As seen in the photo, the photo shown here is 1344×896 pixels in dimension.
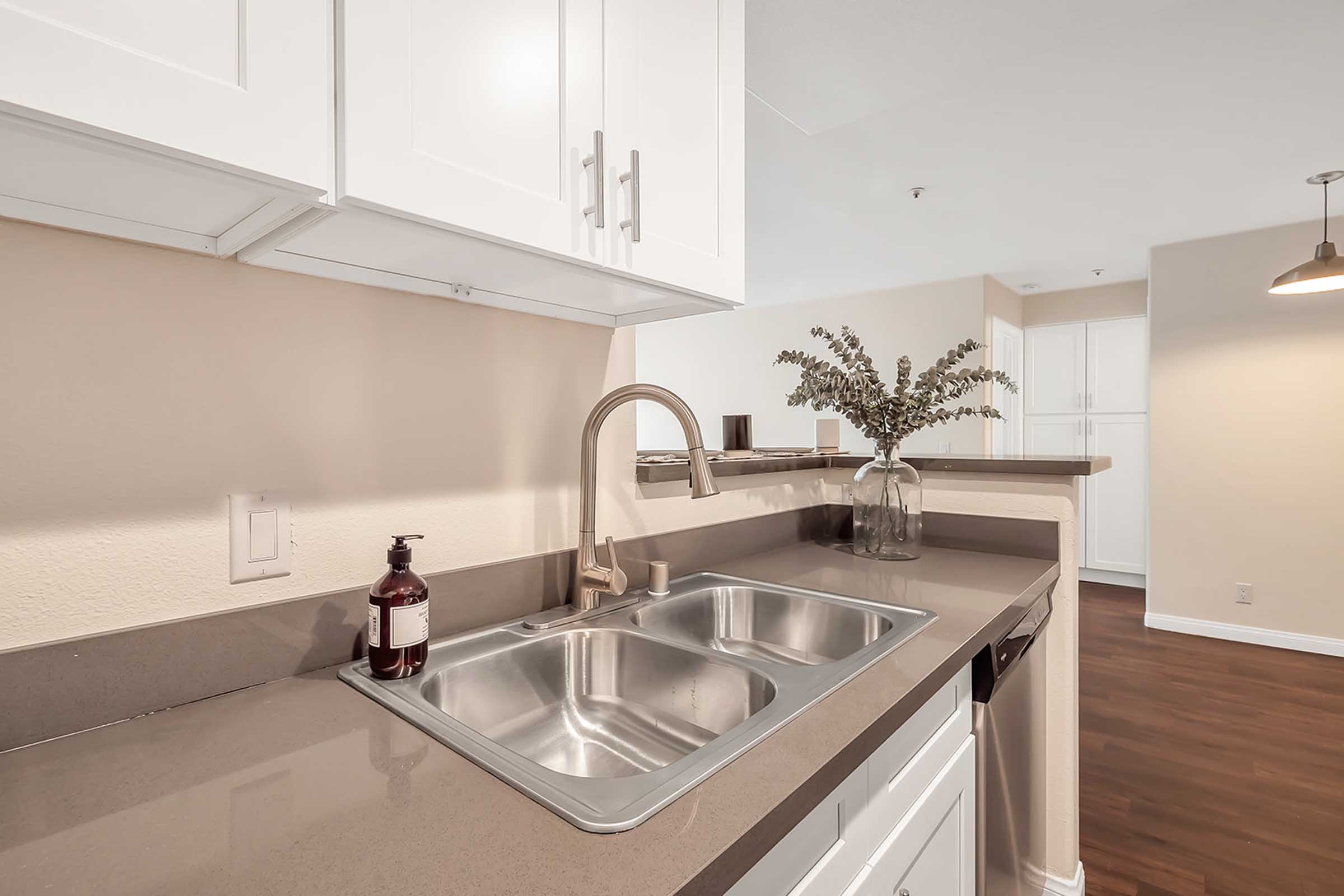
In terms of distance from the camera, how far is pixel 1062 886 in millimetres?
1604

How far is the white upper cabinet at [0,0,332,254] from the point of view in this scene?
1.44 ft

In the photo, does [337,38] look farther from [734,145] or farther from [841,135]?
[841,135]

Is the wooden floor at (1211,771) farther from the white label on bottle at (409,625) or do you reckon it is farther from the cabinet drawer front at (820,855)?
the white label on bottle at (409,625)

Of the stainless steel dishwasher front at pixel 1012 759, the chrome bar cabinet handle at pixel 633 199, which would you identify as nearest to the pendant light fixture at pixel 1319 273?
the stainless steel dishwasher front at pixel 1012 759

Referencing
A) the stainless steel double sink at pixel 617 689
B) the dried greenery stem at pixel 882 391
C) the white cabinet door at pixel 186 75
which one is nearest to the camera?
the white cabinet door at pixel 186 75

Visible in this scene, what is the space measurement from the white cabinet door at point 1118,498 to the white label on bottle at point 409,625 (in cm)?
546

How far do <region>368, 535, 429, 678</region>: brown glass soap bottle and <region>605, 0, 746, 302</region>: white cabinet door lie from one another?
0.50m

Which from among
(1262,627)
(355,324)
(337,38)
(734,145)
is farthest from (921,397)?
(1262,627)

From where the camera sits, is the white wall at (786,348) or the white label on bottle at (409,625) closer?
the white label on bottle at (409,625)

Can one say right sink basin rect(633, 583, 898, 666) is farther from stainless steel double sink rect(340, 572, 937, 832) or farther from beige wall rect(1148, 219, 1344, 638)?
beige wall rect(1148, 219, 1344, 638)

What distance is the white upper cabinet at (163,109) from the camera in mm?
438

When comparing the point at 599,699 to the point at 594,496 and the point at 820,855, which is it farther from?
the point at 820,855

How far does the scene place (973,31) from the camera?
5.51ft

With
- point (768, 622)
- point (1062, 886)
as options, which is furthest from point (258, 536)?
point (1062, 886)
